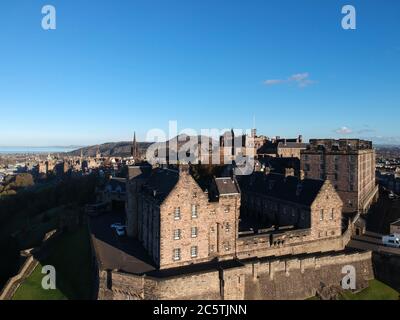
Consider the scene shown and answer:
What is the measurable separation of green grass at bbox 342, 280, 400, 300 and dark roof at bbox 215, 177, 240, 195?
15490 millimetres

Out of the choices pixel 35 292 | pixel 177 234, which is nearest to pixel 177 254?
pixel 177 234

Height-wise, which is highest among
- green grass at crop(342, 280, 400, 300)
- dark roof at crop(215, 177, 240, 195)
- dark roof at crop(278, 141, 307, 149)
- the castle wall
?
dark roof at crop(278, 141, 307, 149)

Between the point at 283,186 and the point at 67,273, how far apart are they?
93.0ft

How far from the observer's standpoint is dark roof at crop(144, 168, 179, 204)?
33562mm

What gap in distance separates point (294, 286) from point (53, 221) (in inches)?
1876

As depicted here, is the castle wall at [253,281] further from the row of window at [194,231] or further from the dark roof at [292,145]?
the dark roof at [292,145]

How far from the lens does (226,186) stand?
1501 inches

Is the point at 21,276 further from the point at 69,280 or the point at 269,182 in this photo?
the point at 269,182

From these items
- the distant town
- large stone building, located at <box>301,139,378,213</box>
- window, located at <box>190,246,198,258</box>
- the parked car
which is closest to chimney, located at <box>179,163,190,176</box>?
the distant town

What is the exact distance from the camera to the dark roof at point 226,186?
37.5m

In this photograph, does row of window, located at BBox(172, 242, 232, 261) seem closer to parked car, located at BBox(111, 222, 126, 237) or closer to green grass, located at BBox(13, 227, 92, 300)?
green grass, located at BBox(13, 227, 92, 300)

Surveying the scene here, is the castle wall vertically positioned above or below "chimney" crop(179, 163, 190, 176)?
below

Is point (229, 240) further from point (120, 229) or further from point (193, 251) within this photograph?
point (120, 229)

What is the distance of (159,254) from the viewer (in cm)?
3212
